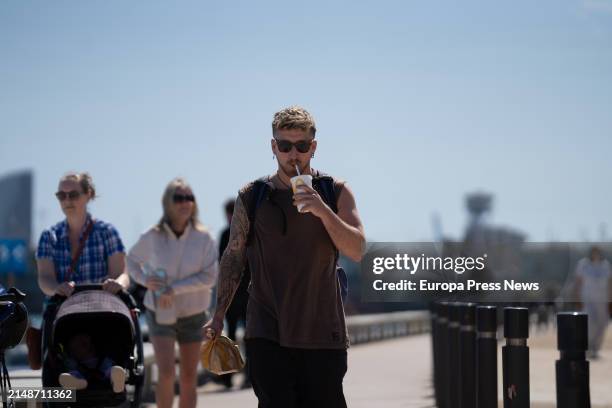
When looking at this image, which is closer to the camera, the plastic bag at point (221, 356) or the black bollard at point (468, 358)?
the plastic bag at point (221, 356)

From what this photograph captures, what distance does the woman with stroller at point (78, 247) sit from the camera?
958 centimetres

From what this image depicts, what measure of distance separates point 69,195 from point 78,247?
0.36 m

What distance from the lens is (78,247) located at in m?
9.66

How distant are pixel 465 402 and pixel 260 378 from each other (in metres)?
3.43

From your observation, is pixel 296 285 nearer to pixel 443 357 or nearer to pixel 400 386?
pixel 443 357

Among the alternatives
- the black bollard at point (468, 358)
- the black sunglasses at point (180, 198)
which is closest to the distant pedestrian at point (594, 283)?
the black bollard at point (468, 358)

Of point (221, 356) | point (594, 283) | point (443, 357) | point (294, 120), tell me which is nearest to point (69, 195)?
point (221, 356)

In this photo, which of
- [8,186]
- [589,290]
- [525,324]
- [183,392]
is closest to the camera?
[525,324]

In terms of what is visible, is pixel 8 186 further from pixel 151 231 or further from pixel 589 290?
pixel 151 231

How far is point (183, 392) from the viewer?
10.6 meters

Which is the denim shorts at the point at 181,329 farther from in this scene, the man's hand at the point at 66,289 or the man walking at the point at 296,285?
the man walking at the point at 296,285

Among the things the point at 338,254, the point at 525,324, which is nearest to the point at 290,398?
the point at 338,254

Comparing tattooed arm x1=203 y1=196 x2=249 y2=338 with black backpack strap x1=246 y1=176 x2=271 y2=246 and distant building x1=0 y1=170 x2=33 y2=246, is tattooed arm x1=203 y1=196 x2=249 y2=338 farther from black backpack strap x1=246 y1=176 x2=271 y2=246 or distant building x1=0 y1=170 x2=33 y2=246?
distant building x1=0 y1=170 x2=33 y2=246

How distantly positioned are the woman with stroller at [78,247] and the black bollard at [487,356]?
2.35 metres
